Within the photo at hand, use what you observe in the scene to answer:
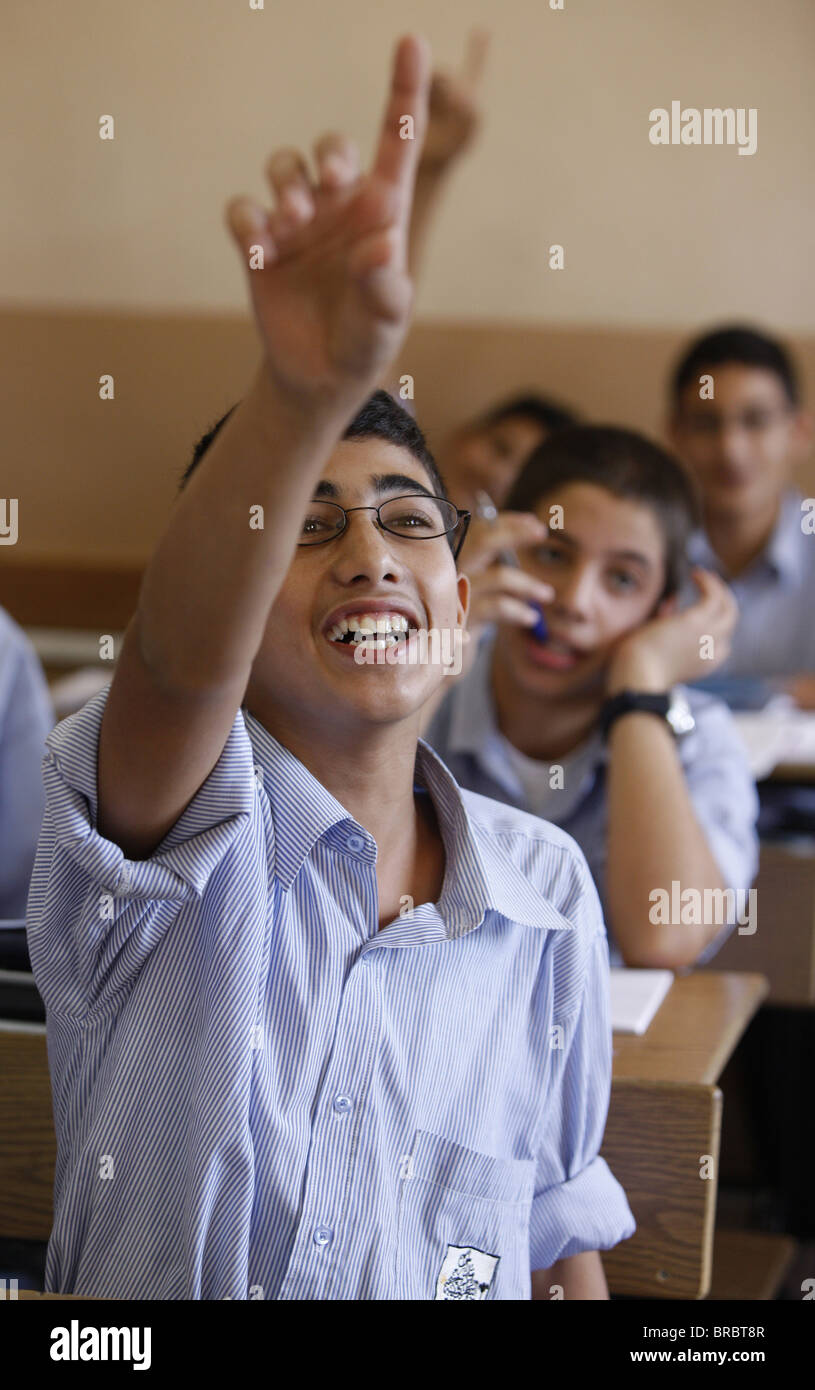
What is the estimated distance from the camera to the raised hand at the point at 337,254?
44 centimetres

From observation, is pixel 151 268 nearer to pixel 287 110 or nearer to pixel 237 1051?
pixel 287 110

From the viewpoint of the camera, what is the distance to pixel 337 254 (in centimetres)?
46

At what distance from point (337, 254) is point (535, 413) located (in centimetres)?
244

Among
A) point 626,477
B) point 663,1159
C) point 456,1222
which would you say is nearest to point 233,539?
point 456,1222

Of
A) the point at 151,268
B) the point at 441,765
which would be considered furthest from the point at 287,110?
the point at 441,765

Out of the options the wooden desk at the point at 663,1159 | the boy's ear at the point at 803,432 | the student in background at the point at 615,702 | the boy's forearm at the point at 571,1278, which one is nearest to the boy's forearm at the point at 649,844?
the student in background at the point at 615,702

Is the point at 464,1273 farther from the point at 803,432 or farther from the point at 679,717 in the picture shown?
the point at 803,432

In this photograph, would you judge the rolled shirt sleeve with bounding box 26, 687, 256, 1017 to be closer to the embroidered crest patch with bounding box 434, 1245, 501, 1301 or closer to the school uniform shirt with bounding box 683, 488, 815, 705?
the embroidered crest patch with bounding box 434, 1245, 501, 1301

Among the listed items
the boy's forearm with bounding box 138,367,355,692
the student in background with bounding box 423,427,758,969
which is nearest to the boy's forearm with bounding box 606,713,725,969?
the student in background with bounding box 423,427,758,969

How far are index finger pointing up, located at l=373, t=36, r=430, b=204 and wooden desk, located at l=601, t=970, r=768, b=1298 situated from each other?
0.53m

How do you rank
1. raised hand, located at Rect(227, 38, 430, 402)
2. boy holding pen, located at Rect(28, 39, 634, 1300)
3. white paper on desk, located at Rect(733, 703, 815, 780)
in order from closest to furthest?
raised hand, located at Rect(227, 38, 430, 402)
boy holding pen, located at Rect(28, 39, 634, 1300)
white paper on desk, located at Rect(733, 703, 815, 780)

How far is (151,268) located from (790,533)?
6.63ft

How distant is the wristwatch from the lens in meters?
1.12

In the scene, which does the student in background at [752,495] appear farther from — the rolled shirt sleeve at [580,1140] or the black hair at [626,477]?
the rolled shirt sleeve at [580,1140]
